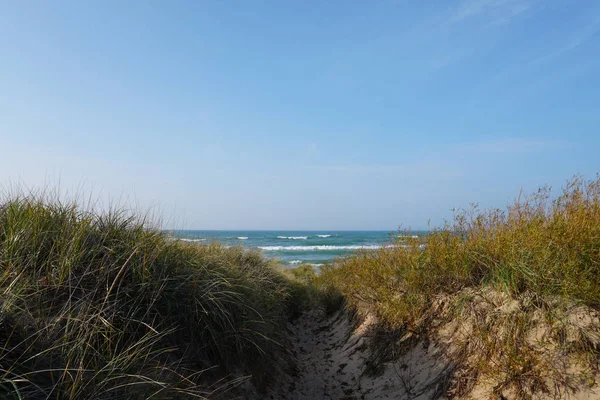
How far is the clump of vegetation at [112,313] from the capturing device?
2.64 meters

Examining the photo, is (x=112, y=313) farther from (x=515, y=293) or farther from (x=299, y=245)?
(x=299, y=245)

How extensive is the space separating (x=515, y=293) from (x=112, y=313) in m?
4.36

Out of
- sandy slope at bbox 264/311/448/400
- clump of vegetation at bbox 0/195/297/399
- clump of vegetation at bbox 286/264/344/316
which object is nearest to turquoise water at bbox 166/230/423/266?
clump of vegetation at bbox 286/264/344/316

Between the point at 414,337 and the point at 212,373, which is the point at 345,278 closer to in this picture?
the point at 414,337

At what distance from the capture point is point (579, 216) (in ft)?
14.6

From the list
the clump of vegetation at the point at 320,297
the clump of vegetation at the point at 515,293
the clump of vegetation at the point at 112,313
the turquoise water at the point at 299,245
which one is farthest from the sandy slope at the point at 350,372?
the turquoise water at the point at 299,245

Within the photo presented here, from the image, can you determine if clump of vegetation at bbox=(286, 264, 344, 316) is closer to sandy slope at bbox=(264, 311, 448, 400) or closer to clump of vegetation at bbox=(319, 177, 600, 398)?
sandy slope at bbox=(264, 311, 448, 400)

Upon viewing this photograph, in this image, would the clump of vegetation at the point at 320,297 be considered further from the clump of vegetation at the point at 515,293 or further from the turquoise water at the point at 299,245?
the clump of vegetation at the point at 515,293

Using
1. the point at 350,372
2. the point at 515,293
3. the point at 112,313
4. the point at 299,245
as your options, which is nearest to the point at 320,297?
the point at 350,372

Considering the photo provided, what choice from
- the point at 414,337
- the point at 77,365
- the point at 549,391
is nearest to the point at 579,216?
the point at 549,391

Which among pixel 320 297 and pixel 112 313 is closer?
pixel 112 313

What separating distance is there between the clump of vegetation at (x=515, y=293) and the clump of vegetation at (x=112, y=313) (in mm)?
2364

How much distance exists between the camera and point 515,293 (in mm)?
4359

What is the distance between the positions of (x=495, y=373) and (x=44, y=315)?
4.30 m
